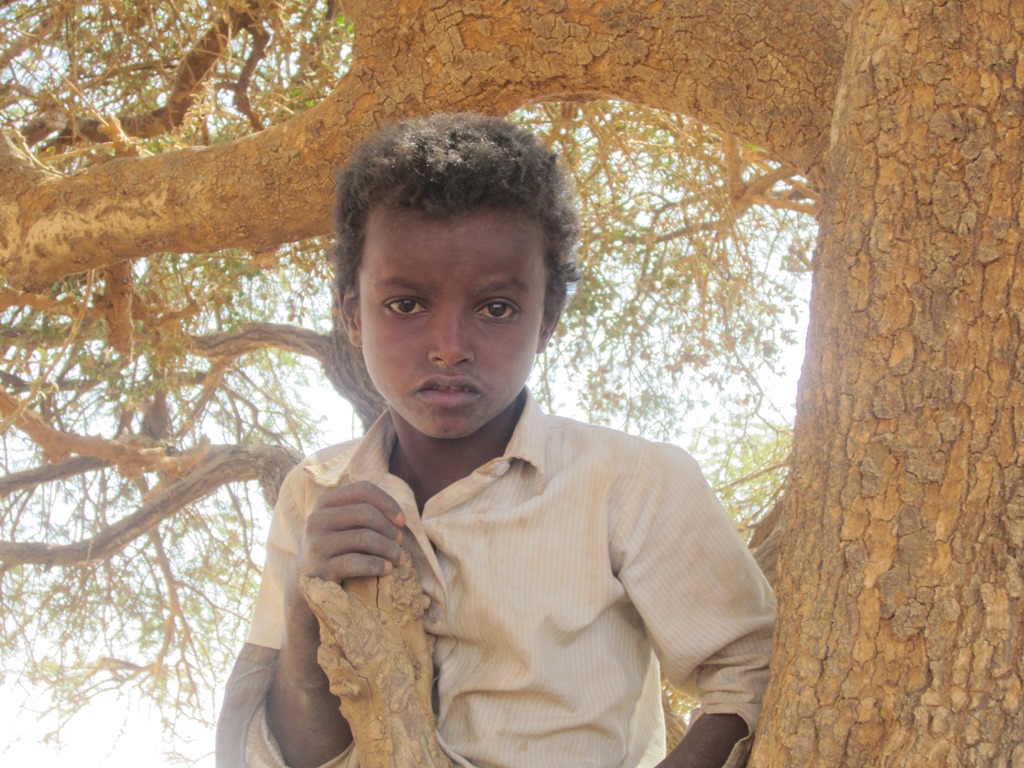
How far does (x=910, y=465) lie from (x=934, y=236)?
0.32 meters

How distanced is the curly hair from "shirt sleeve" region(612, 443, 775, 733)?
1.65 ft

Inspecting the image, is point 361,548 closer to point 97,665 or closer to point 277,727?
point 277,727

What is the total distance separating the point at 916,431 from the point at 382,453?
0.98 m

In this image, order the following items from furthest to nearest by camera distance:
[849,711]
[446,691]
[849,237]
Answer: [446,691]
[849,237]
[849,711]

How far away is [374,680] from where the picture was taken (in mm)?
1561

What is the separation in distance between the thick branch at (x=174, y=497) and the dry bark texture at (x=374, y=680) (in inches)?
123

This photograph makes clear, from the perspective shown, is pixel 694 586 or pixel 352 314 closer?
pixel 694 586

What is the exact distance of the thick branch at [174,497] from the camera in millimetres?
4734

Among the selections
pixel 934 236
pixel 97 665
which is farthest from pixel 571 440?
pixel 97 665

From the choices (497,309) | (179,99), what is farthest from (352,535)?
(179,99)

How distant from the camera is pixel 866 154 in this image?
5.12 ft

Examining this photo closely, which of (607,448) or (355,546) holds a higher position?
(607,448)

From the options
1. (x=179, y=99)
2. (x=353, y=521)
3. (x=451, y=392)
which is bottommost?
(x=353, y=521)

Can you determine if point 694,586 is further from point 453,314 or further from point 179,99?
point 179,99
